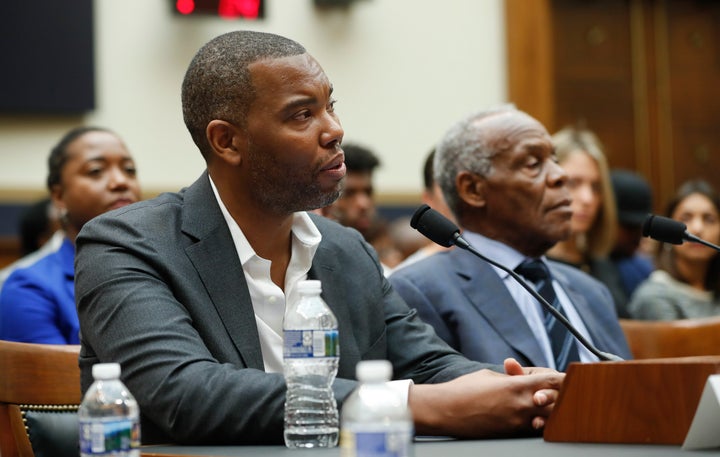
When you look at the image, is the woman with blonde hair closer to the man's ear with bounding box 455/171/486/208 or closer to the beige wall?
the man's ear with bounding box 455/171/486/208

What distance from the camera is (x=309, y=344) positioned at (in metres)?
1.64

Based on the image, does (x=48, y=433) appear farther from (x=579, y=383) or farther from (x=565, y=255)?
(x=565, y=255)

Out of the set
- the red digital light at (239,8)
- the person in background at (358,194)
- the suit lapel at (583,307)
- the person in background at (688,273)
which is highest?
the red digital light at (239,8)

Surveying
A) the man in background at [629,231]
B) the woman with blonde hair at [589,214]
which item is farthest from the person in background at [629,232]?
the woman with blonde hair at [589,214]

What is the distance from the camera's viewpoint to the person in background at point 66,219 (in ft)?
10.0

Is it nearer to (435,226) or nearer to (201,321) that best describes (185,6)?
(435,226)

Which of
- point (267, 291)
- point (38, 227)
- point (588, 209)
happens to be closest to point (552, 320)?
point (267, 291)

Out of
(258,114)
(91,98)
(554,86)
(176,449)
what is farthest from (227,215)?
(554,86)

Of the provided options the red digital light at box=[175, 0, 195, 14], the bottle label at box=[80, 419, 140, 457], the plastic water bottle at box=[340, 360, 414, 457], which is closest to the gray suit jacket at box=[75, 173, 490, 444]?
the bottle label at box=[80, 419, 140, 457]

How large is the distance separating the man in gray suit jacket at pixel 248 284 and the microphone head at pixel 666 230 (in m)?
0.46

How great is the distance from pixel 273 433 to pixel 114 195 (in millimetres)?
1798

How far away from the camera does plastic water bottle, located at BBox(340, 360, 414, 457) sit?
1210mm

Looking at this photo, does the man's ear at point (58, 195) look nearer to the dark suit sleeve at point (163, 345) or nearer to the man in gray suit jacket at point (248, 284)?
the man in gray suit jacket at point (248, 284)

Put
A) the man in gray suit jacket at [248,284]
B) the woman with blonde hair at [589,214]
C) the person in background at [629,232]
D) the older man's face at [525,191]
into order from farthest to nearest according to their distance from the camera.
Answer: the person in background at [629,232] → the woman with blonde hair at [589,214] → the older man's face at [525,191] → the man in gray suit jacket at [248,284]
